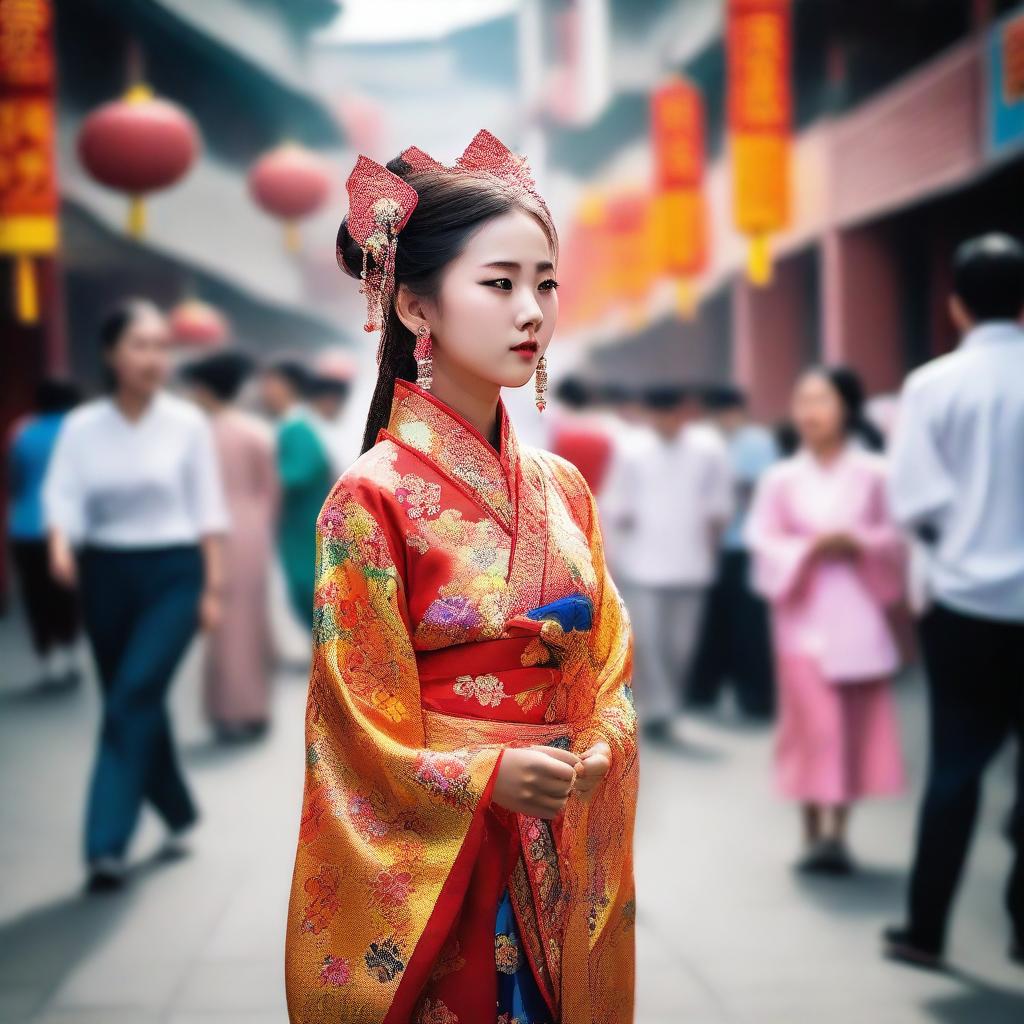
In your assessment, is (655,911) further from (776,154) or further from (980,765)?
(776,154)

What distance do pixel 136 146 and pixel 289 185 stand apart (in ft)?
9.04

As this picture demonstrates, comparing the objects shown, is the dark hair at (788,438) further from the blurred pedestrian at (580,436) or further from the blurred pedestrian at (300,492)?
the blurred pedestrian at (300,492)

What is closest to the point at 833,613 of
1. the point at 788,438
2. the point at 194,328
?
the point at 788,438

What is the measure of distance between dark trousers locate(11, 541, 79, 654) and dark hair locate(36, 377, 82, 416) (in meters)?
0.84

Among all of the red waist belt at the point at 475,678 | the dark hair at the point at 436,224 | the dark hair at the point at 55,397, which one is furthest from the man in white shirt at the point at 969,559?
the dark hair at the point at 55,397

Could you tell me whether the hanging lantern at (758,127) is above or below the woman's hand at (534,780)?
above

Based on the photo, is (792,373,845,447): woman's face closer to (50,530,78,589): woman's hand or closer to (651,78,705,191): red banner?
(50,530,78,589): woman's hand

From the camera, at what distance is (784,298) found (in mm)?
14305

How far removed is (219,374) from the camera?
703cm

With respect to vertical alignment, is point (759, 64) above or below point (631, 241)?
above

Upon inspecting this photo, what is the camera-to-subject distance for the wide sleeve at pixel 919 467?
151 inches

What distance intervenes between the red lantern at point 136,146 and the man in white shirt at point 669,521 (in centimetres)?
267

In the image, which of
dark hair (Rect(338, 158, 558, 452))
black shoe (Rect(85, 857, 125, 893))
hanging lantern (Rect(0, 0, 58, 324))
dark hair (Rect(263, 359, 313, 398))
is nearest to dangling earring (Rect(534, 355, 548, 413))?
dark hair (Rect(338, 158, 558, 452))

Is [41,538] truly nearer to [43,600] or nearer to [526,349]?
[43,600]
